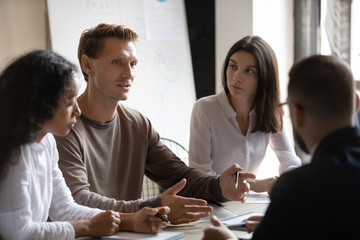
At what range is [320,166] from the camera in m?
1.06

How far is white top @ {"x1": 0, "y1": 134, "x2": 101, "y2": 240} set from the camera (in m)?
1.43

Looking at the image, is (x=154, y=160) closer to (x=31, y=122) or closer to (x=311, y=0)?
(x=31, y=122)

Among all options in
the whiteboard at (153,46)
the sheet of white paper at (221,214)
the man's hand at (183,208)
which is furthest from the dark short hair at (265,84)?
the whiteboard at (153,46)

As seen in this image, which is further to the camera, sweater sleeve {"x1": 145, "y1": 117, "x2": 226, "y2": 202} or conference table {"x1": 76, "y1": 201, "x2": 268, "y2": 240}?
sweater sleeve {"x1": 145, "y1": 117, "x2": 226, "y2": 202}

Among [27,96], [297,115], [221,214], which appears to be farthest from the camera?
[221,214]

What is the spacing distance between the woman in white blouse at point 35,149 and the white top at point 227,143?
0.94 metres

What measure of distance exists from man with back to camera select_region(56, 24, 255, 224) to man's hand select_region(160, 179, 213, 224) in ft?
0.44

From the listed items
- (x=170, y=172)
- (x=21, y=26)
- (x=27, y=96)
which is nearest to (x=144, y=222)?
(x=27, y=96)

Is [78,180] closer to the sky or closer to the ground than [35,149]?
closer to the ground

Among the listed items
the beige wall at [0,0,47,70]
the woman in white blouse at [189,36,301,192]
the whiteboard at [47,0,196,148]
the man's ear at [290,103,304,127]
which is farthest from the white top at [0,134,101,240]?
the beige wall at [0,0,47,70]

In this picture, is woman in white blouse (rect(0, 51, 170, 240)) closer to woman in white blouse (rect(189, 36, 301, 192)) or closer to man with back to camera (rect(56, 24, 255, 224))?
man with back to camera (rect(56, 24, 255, 224))

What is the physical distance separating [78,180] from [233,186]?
60 centimetres

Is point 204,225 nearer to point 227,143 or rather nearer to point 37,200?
point 37,200

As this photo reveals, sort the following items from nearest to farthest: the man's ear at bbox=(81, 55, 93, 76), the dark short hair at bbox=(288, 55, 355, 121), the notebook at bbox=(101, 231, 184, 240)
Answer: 1. the dark short hair at bbox=(288, 55, 355, 121)
2. the notebook at bbox=(101, 231, 184, 240)
3. the man's ear at bbox=(81, 55, 93, 76)
